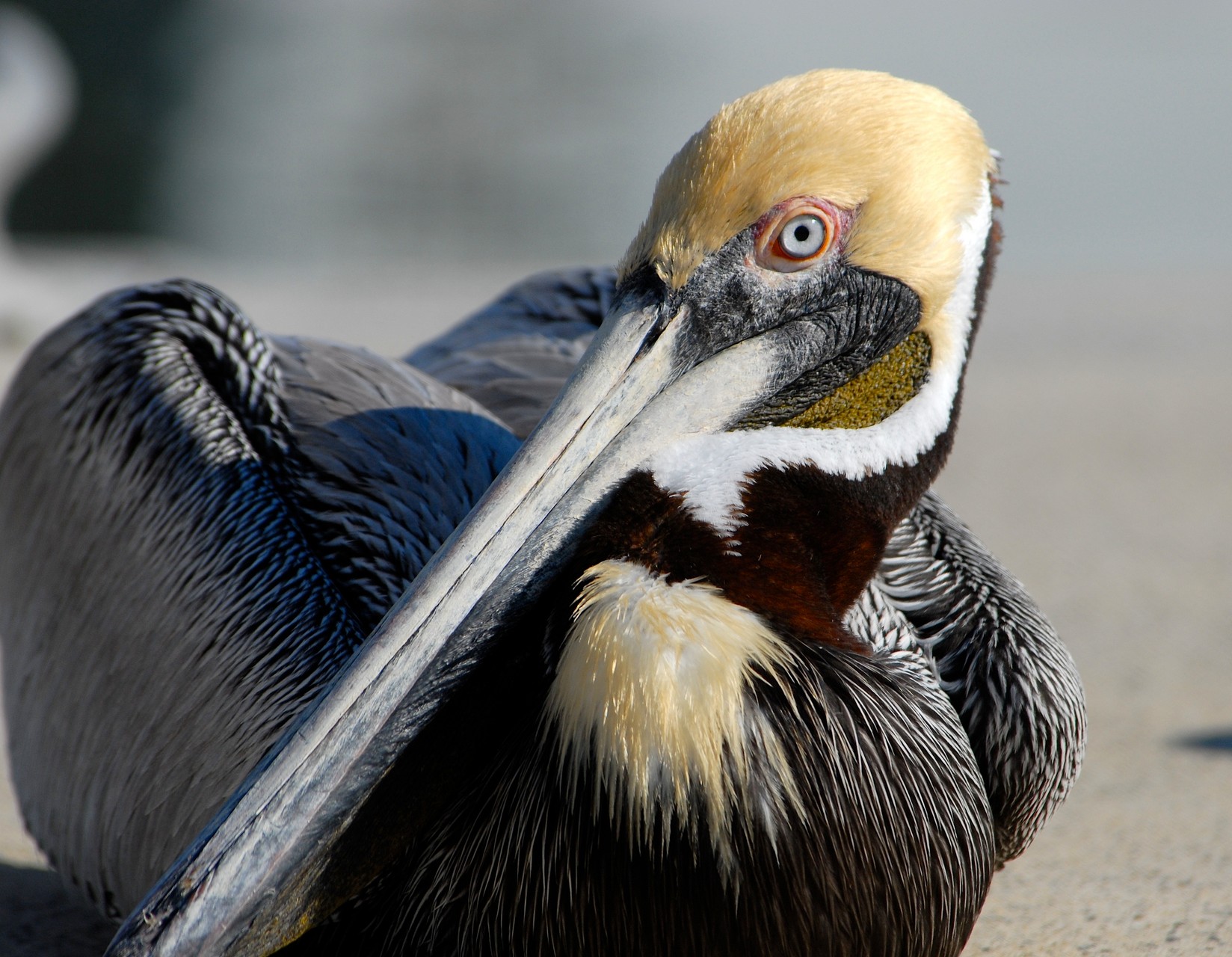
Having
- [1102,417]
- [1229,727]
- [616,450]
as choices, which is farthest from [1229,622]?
[616,450]

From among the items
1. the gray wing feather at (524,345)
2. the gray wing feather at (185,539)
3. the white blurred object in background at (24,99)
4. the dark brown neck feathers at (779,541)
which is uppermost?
the dark brown neck feathers at (779,541)

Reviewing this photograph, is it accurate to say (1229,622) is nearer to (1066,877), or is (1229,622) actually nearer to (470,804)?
(1066,877)

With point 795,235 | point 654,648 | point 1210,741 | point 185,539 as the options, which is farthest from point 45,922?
point 1210,741

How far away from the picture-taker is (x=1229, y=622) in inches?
187

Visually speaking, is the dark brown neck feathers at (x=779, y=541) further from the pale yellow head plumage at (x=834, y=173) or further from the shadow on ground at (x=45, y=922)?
the shadow on ground at (x=45, y=922)

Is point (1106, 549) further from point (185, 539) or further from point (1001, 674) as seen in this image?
point (185, 539)

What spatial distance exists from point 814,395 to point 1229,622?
10.7 ft

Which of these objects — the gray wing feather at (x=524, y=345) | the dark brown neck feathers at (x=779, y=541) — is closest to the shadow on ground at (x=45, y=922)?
the gray wing feather at (x=524, y=345)

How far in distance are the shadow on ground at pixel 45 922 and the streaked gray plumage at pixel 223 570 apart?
0.15 meters

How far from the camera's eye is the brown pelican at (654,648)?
1.84 m

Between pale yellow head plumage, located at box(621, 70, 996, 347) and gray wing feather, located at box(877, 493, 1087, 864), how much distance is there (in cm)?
71

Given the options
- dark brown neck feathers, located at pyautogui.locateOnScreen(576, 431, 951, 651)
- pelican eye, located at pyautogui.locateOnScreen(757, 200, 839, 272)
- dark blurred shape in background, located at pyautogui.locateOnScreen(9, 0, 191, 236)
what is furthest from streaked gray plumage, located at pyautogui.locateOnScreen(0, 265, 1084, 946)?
dark blurred shape in background, located at pyautogui.locateOnScreen(9, 0, 191, 236)

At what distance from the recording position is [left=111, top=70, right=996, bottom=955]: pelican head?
6.00 feet

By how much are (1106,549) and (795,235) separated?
4.05 meters
